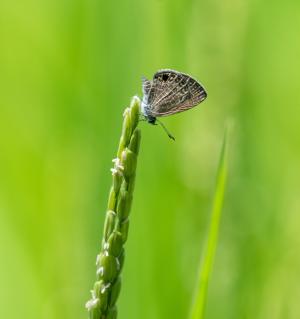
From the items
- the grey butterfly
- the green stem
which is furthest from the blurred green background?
the green stem

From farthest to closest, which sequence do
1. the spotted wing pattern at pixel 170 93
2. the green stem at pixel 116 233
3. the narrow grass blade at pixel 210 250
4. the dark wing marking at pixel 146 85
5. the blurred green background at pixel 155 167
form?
the blurred green background at pixel 155 167 < the dark wing marking at pixel 146 85 < the spotted wing pattern at pixel 170 93 < the narrow grass blade at pixel 210 250 < the green stem at pixel 116 233

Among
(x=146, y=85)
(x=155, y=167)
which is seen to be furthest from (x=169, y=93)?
(x=155, y=167)

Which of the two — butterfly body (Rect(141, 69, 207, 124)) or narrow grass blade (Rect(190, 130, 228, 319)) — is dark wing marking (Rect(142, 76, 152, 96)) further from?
narrow grass blade (Rect(190, 130, 228, 319))

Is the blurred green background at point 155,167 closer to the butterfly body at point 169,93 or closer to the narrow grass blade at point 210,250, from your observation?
the butterfly body at point 169,93

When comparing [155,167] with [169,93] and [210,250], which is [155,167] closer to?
[169,93]

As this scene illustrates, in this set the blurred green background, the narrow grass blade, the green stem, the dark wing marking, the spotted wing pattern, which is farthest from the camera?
the blurred green background

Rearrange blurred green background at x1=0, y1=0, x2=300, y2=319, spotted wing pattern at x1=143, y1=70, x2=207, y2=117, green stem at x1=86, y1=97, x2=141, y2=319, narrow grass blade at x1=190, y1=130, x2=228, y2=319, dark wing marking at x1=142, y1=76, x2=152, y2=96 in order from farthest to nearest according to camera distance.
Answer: blurred green background at x1=0, y1=0, x2=300, y2=319
dark wing marking at x1=142, y1=76, x2=152, y2=96
spotted wing pattern at x1=143, y1=70, x2=207, y2=117
narrow grass blade at x1=190, y1=130, x2=228, y2=319
green stem at x1=86, y1=97, x2=141, y2=319

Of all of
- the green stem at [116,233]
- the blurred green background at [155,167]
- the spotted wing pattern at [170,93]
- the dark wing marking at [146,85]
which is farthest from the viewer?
the blurred green background at [155,167]

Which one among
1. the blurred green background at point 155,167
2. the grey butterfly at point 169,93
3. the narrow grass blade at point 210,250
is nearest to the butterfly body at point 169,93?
the grey butterfly at point 169,93
